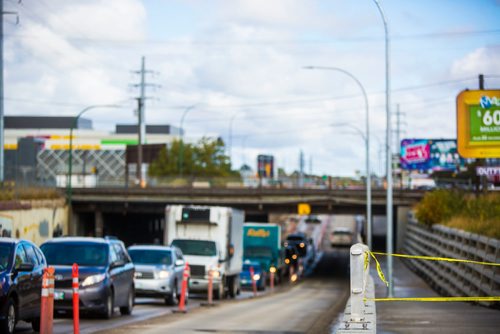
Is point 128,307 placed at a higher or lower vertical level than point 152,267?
lower

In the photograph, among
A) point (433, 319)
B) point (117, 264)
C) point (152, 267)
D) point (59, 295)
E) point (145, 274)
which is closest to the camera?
point (433, 319)

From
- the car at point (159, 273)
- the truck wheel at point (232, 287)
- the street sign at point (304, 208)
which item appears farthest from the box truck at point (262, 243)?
the car at point (159, 273)

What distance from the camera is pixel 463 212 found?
131 feet

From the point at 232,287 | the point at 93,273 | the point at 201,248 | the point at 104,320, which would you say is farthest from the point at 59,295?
the point at 232,287

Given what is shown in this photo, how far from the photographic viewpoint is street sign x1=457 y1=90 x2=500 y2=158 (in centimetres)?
2723

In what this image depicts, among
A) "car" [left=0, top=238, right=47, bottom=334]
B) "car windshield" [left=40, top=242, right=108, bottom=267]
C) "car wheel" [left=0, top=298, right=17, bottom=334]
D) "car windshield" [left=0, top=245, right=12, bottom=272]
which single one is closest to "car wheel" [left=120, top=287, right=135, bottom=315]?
"car windshield" [left=40, top=242, right=108, bottom=267]

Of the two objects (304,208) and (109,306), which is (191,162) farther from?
(109,306)

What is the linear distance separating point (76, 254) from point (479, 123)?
12.0 meters

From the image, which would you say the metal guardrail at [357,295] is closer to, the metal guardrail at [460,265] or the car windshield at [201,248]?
the metal guardrail at [460,265]

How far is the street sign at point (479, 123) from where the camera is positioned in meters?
27.2

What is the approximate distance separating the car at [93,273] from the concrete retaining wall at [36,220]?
1789 centimetres

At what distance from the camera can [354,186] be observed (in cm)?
7700

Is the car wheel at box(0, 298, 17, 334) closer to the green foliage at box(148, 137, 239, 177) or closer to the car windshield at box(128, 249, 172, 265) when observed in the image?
the car windshield at box(128, 249, 172, 265)

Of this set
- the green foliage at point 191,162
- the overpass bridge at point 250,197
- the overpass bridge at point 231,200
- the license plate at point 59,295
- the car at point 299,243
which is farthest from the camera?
Answer: the green foliage at point 191,162
